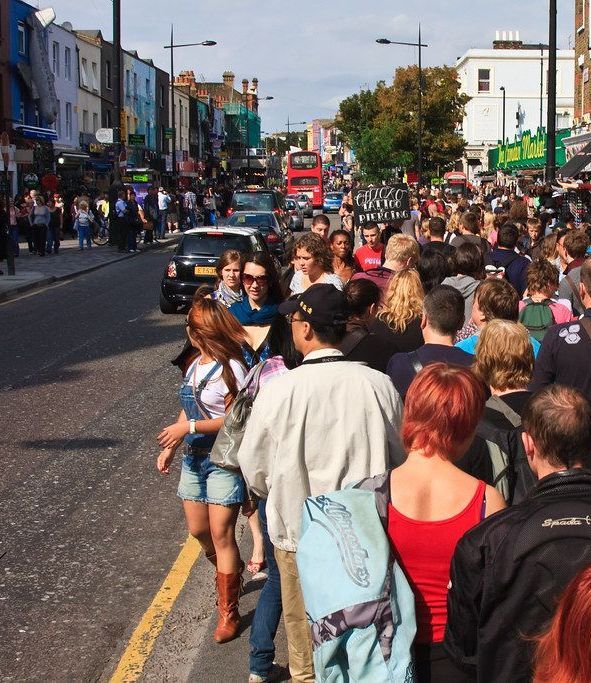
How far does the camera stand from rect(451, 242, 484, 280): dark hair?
27.1ft

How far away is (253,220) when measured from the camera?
1045 inches

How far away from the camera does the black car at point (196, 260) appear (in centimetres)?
1759

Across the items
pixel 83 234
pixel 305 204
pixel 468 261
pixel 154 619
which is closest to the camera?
pixel 154 619

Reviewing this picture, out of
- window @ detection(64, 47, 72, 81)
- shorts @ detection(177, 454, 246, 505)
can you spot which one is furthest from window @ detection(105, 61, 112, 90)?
shorts @ detection(177, 454, 246, 505)

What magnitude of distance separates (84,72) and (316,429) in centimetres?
5323

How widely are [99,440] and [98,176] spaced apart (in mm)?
43329

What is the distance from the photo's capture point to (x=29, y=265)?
27.7 meters

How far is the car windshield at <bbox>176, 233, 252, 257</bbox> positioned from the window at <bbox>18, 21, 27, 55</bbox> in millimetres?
28593

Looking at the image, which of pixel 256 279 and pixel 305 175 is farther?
pixel 305 175

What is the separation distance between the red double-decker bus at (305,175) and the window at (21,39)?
30.2 metres

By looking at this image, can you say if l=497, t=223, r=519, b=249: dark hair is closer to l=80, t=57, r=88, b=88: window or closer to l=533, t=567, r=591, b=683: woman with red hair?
l=533, t=567, r=591, b=683: woman with red hair

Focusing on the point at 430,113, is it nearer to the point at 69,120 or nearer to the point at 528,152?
the point at 528,152

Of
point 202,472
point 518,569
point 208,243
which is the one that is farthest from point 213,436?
point 208,243

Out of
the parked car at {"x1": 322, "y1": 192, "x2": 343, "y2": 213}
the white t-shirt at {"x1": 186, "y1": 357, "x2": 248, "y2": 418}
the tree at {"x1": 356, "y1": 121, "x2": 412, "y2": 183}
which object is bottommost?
the white t-shirt at {"x1": 186, "y1": 357, "x2": 248, "y2": 418}
